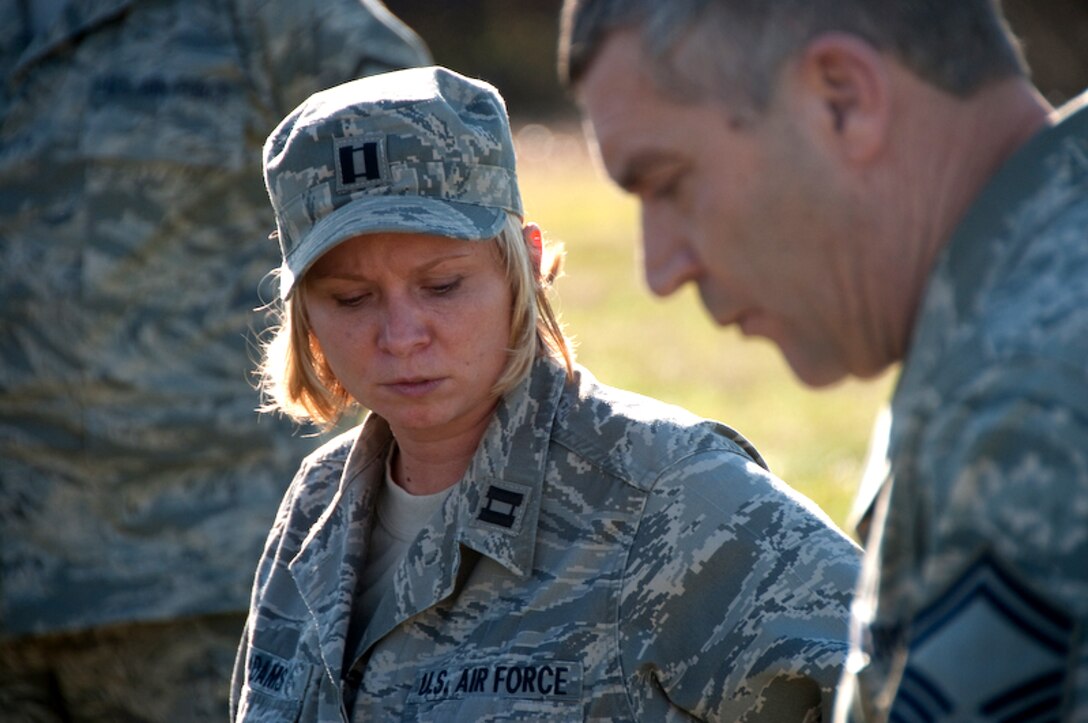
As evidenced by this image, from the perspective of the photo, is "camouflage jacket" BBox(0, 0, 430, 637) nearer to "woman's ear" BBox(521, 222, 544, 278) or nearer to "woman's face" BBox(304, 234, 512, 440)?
"woman's ear" BBox(521, 222, 544, 278)

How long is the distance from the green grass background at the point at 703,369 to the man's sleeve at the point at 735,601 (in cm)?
276

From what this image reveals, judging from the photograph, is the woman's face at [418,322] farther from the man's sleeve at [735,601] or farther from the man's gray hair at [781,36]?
the man's gray hair at [781,36]

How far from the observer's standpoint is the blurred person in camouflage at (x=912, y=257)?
50.2 inches

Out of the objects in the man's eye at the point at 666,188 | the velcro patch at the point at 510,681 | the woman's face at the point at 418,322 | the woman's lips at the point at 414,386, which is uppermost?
the man's eye at the point at 666,188

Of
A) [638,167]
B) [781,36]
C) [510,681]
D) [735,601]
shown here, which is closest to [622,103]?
[638,167]

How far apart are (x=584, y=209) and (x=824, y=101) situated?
17.1m

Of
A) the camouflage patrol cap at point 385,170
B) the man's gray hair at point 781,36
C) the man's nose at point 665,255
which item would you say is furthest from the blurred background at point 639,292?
the man's gray hair at point 781,36

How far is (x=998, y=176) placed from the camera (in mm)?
1451

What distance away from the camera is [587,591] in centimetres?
252

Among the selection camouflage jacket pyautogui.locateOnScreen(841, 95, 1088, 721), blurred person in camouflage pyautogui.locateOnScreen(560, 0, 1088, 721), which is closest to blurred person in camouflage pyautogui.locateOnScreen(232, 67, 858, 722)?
blurred person in camouflage pyautogui.locateOnScreen(560, 0, 1088, 721)

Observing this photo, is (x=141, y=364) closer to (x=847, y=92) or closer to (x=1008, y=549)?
(x=847, y=92)

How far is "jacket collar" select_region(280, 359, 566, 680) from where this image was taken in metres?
2.62

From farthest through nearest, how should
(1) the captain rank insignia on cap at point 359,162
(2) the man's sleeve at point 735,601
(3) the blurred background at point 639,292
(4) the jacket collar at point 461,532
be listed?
1. (3) the blurred background at point 639,292
2. (1) the captain rank insignia on cap at point 359,162
3. (4) the jacket collar at point 461,532
4. (2) the man's sleeve at point 735,601

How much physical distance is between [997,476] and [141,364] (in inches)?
118
